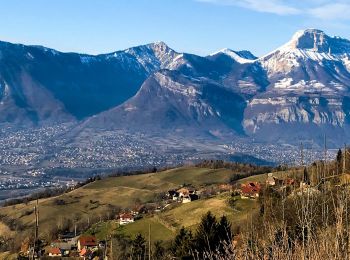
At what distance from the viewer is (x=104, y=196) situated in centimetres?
11569

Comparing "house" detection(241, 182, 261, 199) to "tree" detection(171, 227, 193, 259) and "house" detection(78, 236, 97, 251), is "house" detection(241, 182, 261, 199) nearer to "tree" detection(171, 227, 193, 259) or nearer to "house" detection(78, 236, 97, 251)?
"house" detection(78, 236, 97, 251)

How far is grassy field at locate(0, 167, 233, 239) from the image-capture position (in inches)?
4001

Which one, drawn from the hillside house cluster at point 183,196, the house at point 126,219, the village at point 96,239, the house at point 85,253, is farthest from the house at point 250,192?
the house at point 85,253

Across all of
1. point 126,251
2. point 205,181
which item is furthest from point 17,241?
point 205,181

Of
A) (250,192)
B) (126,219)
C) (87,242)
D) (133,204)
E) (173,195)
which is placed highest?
(250,192)

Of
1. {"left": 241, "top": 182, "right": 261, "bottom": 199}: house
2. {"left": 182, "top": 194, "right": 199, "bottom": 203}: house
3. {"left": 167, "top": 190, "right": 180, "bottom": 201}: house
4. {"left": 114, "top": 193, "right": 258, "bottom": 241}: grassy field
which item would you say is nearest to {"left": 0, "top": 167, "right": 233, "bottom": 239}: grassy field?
{"left": 167, "top": 190, "right": 180, "bottom": 201}: house

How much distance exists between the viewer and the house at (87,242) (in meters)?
70.8

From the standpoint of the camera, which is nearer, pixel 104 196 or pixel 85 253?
pixel 85 253

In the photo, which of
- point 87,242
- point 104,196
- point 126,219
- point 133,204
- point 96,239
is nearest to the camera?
point 87,242

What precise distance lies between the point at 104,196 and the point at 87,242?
44.2m

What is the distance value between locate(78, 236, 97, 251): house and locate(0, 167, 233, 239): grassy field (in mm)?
19734

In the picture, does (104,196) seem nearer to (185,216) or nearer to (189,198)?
(189,198)

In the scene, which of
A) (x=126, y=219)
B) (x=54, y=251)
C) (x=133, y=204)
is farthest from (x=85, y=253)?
(x=133, y=204)

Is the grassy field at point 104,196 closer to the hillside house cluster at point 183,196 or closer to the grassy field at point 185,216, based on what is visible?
the hillside house cluster at point 183,196
